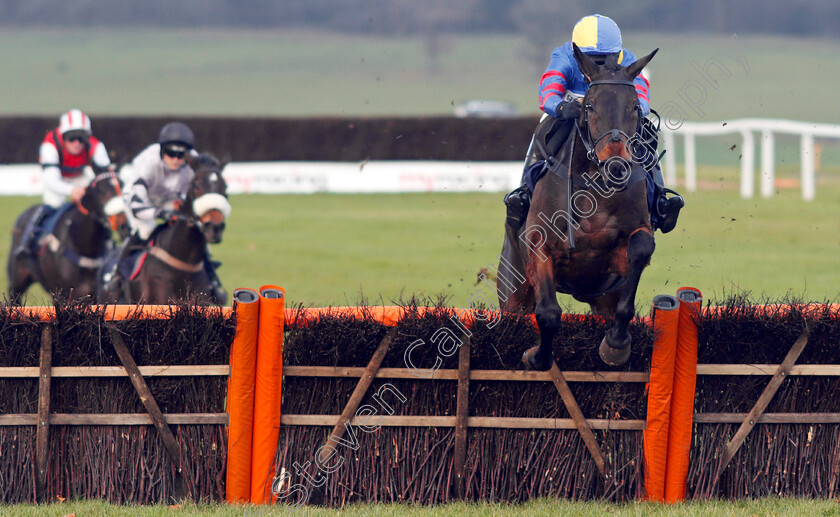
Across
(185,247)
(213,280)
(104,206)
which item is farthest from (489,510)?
(104,206)

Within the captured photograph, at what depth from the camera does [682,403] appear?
4617 millimetres

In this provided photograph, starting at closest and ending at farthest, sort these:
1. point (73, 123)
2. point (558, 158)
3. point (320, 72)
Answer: point (558, 158)
point (73, 123)
point (320, 72)

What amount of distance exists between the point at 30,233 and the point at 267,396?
5210mm

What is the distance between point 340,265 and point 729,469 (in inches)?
325

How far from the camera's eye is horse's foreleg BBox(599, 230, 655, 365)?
14.6ft

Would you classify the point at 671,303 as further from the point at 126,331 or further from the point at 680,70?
the point at 680,70

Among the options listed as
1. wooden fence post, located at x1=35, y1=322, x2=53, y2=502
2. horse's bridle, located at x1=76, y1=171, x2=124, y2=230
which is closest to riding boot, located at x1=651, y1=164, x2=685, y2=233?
wooden fence post, located at x1=35, y1=322, x2=53, y2=502

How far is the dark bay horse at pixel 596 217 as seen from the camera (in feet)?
14.3

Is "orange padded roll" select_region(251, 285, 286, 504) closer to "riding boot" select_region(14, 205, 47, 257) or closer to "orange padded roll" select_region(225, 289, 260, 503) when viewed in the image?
"orange padded roll" select_region(225, 289, 260, 503)

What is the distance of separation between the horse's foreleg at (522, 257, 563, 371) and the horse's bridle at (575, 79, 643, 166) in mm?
621

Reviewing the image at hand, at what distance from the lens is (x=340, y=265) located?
41.2 ft

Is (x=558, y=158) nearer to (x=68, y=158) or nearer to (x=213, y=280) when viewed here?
(x=213, y=280)

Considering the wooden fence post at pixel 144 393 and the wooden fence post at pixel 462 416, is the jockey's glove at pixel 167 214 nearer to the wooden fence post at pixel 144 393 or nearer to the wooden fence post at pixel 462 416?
the wooden fence post at pixel 144 393

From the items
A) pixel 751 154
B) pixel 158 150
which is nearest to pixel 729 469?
pixel 158 150
